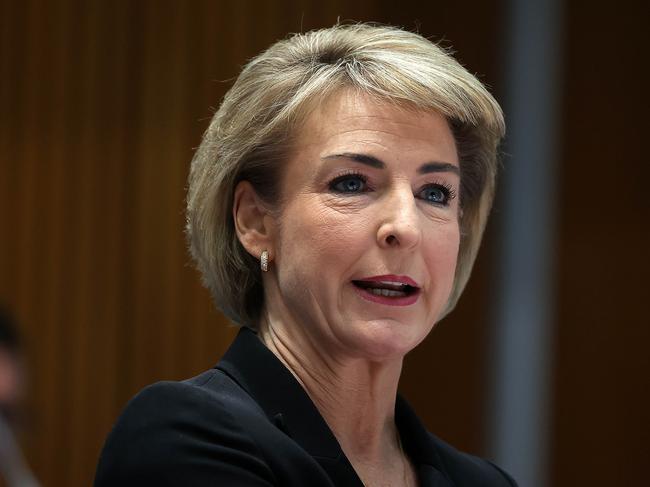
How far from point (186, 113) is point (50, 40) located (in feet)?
1.81

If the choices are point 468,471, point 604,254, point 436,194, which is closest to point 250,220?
point 436,194

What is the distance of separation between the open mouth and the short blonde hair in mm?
206

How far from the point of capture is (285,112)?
Result: 1846 mm

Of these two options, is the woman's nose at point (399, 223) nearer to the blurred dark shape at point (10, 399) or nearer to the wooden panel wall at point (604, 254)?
the blurred dark shape at point (10, 399)

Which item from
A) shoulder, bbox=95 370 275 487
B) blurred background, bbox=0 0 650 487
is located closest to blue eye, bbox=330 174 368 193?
shoulder, bbox=95 370 275 487

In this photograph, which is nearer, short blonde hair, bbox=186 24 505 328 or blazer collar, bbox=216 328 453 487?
blazer collar, bbox=216 328 453 487

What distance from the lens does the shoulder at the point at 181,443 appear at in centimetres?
158

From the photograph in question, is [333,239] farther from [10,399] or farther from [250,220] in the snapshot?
[10,399]

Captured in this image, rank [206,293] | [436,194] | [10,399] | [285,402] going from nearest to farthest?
1. [285,402]
2. [436,194]
3. [10,399]
4. [206,293]

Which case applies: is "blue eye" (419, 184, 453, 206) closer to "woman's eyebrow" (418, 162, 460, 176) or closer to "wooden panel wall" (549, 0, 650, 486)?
"woman's eyebrow" (418, 162, 460, 176)

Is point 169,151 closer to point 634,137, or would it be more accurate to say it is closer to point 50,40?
point 50,40

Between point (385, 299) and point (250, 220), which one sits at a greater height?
point (250, 220)

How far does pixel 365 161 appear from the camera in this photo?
5.90 feet

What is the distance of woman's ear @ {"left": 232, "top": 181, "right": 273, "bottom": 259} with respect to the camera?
1905 millimetres
